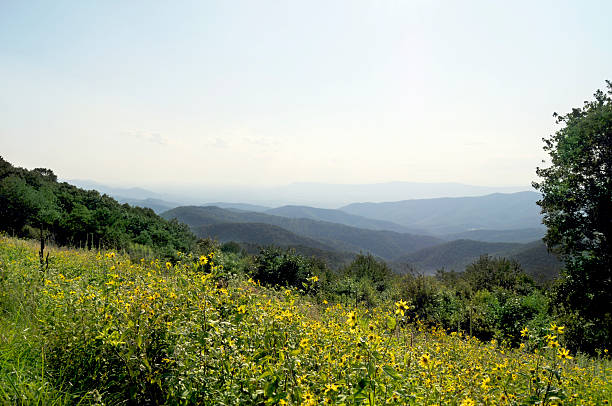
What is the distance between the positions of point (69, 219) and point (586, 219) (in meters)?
28.1

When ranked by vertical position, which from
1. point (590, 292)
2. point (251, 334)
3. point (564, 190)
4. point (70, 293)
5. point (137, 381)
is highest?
point (564, 190)

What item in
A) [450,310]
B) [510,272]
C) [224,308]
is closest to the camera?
[224,308]

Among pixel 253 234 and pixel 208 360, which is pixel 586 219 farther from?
pixel 253 234

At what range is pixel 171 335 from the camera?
2953mm

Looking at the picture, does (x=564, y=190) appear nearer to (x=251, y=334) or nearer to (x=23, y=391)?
(x=251, y=334)

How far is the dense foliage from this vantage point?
59.1ft

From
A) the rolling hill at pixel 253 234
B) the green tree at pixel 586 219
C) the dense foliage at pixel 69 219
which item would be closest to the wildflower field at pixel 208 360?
the dense foliage at pixel 69 219

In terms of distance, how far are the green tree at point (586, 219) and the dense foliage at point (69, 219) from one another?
19.2m

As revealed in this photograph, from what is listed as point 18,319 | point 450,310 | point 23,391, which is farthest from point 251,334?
point 450,310

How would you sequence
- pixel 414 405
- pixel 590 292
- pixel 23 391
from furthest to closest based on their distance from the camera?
pixel 590 292, pixel 23 391, pixel 414 405

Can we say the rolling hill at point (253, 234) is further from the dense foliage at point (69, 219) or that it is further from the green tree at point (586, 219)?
the green tree at point (586, 219)

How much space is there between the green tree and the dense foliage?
756 inches

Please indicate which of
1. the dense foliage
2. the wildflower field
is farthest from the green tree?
the dense foliage

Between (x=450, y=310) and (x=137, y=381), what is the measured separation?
15.7 m
